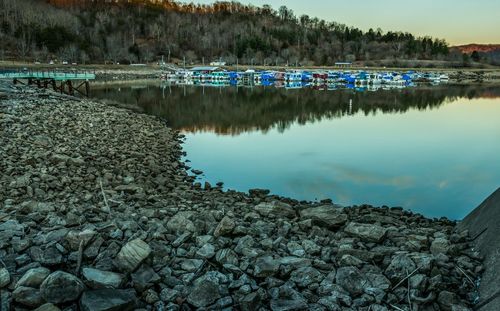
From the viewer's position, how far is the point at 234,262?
5.81 metres

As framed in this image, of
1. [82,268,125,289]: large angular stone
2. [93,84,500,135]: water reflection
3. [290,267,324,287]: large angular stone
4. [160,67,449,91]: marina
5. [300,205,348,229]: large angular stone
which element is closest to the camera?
[82,268,125,289]: large angular stone

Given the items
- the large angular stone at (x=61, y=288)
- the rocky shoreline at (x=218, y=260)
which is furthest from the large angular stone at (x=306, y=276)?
the large angular stone at (x=61, y=288)

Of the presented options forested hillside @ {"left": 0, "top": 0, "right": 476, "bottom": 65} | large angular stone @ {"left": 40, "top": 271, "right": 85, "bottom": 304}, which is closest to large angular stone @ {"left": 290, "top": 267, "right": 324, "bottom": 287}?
large angular stone @ {"left": 40, "top": 271, "right": 85, "bottom": 304}

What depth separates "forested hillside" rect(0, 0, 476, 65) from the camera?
115000mm

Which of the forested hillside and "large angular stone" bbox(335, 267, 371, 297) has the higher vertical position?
the forested hillside

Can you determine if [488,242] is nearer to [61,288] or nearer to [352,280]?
[352,280]

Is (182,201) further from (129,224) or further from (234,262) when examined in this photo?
(234,262)

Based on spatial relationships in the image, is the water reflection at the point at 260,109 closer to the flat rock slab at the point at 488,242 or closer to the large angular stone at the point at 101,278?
the flat rock slab at the point at 488,242

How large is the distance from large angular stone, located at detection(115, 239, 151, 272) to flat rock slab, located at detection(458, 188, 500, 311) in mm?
4169

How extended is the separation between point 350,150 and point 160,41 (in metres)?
152

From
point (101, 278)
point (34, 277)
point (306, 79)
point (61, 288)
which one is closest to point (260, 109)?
point (101, 278)

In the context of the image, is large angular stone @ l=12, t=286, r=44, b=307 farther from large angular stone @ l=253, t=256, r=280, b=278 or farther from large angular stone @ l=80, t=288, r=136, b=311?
large angular stone @ l=253, t=256, r=280, b=278

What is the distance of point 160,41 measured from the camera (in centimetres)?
16338

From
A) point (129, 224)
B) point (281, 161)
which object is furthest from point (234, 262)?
point (281, 161)
